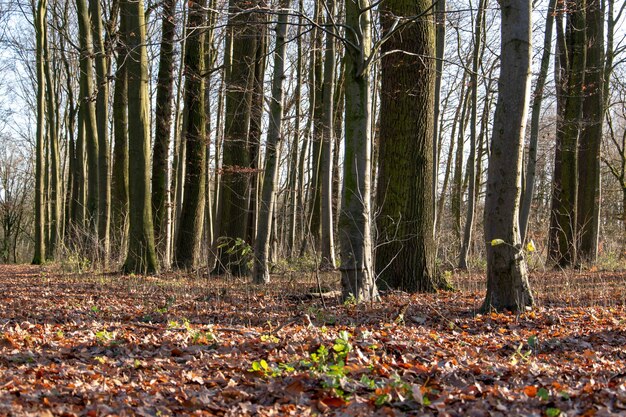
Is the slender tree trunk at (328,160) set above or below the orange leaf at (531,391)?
above

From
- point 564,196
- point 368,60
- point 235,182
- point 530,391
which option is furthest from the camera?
point 564,196

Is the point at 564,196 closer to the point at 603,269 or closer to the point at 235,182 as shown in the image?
the point at 603,269

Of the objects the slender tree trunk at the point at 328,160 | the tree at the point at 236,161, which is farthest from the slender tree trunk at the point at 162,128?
the slender tree trunk at the point at 328,160

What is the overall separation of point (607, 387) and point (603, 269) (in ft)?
35.0

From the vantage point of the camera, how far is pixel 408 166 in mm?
9164

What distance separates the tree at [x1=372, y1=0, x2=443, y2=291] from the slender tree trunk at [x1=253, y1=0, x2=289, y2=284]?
5.83ft

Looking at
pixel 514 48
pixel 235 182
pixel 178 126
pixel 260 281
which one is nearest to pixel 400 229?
pixel 260 281

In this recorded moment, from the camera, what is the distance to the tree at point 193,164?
13.5m

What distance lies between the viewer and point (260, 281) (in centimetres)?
1022

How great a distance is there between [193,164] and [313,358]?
31.7 ft

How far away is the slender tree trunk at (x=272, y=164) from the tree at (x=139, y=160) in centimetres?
318

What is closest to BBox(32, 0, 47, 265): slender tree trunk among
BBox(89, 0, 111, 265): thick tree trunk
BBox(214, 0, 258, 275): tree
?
BBox(89, 0, 111, 265): thick tree trunk

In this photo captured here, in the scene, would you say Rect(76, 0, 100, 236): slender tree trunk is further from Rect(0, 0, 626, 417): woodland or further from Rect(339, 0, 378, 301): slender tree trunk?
Rect(339, 0, 378, 301): slender tree trunk

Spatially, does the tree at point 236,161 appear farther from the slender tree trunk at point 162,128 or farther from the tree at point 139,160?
the tree at point 139,160
